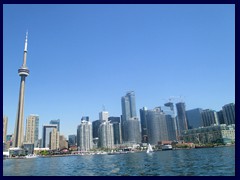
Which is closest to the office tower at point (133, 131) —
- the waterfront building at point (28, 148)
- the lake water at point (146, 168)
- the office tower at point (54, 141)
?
the office tower at point (54, 141)

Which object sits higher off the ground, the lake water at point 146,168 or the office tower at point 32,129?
the office tower at point 32,129

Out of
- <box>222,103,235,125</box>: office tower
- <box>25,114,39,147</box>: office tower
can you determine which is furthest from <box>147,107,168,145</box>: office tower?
<box>25,114,39,147</box>: office tower

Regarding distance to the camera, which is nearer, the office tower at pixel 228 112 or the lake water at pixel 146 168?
the lake water at pixel 146 168

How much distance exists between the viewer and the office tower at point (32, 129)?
8084cm

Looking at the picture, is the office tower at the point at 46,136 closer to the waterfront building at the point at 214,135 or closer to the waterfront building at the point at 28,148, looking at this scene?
the waterfront building at the point at 28,148

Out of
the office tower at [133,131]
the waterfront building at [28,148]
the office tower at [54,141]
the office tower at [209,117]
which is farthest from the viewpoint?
the office tower at [133,131]

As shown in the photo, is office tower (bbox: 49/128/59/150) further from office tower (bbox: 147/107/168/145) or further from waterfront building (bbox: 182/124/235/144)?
waterfront building (bbox: 182/124/235/144)

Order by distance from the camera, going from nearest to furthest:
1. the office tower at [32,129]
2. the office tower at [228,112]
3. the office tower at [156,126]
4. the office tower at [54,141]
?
1. the office tower at [228,112]
2. the office tower at [54,141]
3. the office tower at [156,126]
4. the office tower at [32,129]

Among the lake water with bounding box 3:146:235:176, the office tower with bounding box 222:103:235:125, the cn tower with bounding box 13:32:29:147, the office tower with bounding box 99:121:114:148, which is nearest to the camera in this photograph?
the lake water with bounding box 3:146:235:176

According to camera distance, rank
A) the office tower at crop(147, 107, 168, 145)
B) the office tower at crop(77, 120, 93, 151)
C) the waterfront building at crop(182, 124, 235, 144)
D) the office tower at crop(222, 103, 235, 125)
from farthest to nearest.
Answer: the office tower at crop(147, 107, 168, 145)
the office tower at crop(222, 103, 235, 125)
the office tower at crop(77, 120, 93, 151)
the waterfront building at crop(182, 124, 235, 144)

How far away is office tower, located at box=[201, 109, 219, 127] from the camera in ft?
260

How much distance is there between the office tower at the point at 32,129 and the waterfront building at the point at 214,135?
47010 mm

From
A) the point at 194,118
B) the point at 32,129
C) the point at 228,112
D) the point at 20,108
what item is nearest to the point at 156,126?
the point at 194,118

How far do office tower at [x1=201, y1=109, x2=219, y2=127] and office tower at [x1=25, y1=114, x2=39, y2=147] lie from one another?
5381 centimetres
